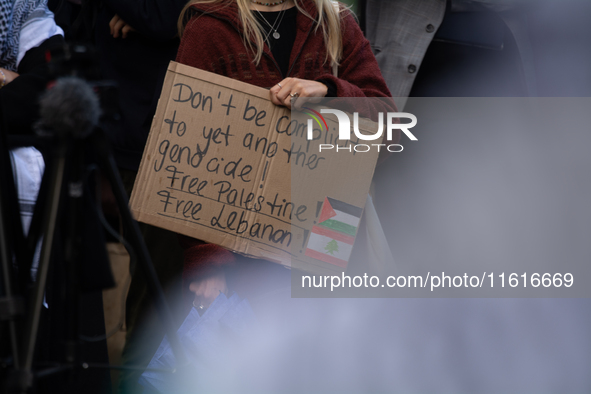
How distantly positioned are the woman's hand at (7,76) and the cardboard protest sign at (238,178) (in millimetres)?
479

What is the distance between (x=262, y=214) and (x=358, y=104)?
38cm

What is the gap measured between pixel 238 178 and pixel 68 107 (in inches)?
21.3

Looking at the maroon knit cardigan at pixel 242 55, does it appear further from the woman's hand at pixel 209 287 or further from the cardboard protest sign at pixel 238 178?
the cardboard protest sign at pixel 238 178

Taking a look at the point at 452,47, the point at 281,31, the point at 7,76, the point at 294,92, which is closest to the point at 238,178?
the point at 294,92

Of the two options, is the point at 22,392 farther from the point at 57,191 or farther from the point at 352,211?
the point at 352,211

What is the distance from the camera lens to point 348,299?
4.68 feet

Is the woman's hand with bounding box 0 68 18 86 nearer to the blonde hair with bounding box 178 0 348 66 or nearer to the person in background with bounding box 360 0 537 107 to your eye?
the blonde hair with bounding box 178 0 348 66

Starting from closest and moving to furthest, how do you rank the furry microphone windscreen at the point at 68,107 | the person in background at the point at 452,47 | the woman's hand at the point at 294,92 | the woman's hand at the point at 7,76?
1. the furry microphone windscreen at the point at 68,107
2. the woman's hand at the point at 294,92
3. the woman's hand at the point at 7,76
4. the person in background at the point at 452,47

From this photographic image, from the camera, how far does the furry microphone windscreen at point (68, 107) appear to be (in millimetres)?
793

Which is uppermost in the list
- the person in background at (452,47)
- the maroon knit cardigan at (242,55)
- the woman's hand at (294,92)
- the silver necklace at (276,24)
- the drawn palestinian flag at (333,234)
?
the person in background at (452,47)

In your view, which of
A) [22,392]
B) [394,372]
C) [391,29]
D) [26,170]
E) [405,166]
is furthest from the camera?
[405,166]

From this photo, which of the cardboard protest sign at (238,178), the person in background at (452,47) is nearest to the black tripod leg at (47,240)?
the cardboard protest sign at (238,178)

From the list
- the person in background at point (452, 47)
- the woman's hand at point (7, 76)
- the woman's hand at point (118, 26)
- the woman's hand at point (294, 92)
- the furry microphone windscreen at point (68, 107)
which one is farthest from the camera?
the person in background at point (452, 47)

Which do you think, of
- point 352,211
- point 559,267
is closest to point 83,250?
point 352,211
